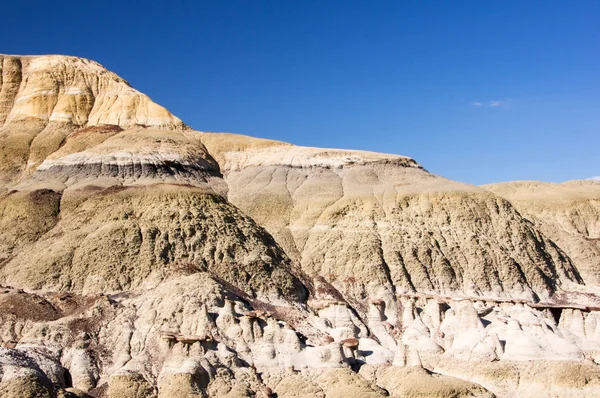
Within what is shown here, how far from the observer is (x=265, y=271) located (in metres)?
56.8

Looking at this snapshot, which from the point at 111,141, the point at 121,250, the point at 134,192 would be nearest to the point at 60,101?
the point at 111,141

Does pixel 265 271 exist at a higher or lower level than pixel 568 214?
lower

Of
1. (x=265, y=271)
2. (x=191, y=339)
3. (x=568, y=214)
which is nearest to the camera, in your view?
(x=191, y=339)

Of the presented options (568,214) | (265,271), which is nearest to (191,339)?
(265,271)

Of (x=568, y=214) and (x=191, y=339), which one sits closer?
(x=191, y=339)

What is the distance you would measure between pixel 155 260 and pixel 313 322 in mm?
13876

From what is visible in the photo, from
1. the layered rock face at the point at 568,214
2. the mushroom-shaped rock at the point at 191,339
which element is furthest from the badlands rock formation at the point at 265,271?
the layered rock face at the point at 568,214

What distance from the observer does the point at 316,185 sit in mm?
74688

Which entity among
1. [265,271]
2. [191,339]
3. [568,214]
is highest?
[568,214]

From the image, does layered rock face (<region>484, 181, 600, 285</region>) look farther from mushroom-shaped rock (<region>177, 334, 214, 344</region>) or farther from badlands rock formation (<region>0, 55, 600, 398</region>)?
mushroom-shaped rock (<region>177, 334, 214, 344</region>)

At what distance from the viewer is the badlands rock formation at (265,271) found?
42.5 metres

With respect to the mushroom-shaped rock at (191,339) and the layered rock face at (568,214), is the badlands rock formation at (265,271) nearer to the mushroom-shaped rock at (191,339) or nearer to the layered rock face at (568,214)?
the mushroom-shaped rock at (191,339)

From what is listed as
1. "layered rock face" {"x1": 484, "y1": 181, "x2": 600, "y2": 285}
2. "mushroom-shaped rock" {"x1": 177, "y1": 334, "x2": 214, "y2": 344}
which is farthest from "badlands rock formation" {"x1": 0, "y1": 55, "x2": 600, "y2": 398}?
"layered rock face" {"x1": 484, "y1": 181, "x2": 600, "y2": 285}

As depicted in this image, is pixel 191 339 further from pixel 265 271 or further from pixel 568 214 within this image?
pixel 568 214
